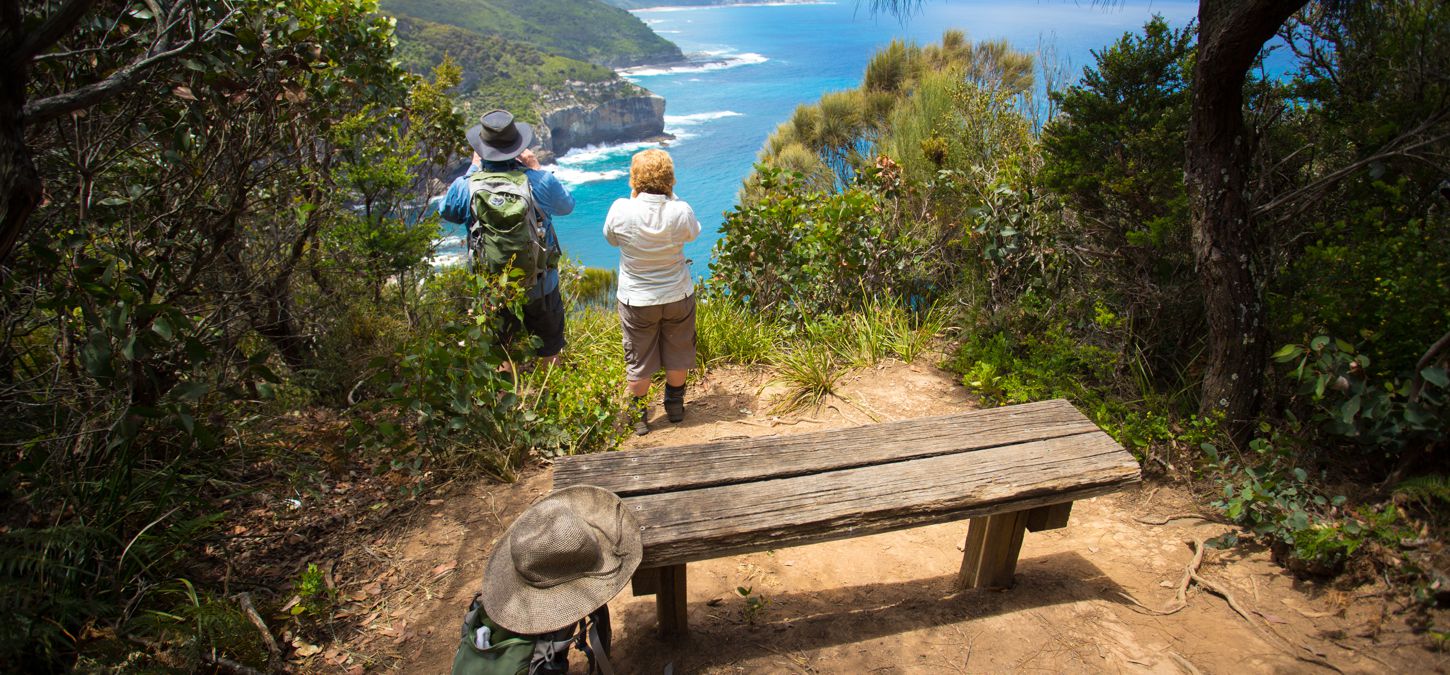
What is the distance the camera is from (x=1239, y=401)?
10.6ft

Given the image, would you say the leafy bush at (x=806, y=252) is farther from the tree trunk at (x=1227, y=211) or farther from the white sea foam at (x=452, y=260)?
the tree trunk at (x=1227, y=211)

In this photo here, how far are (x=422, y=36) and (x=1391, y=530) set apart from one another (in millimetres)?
18318

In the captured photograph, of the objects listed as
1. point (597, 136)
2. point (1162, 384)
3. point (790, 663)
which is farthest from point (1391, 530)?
point (597, 136)

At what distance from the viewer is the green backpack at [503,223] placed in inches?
151

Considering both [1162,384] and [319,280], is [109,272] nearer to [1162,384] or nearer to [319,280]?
[319,280]

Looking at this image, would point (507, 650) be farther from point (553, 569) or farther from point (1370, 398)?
point (1370, 398)

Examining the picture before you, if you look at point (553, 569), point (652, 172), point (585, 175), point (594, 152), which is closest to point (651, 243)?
point (652, 172)

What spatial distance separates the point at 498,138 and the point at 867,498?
2779mm

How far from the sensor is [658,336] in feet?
13.7

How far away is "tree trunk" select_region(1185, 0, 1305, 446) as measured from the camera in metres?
2.74

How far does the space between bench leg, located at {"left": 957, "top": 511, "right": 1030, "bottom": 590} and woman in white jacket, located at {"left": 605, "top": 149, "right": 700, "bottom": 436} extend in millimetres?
2002

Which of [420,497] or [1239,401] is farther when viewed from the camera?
[420,497]

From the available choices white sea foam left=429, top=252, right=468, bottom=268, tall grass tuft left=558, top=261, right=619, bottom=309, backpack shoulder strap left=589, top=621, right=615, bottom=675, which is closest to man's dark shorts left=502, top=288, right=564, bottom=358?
white sea foam left=429, top=252, right=468, bottom=268

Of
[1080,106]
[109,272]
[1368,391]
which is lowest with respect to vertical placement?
[1368,391]
